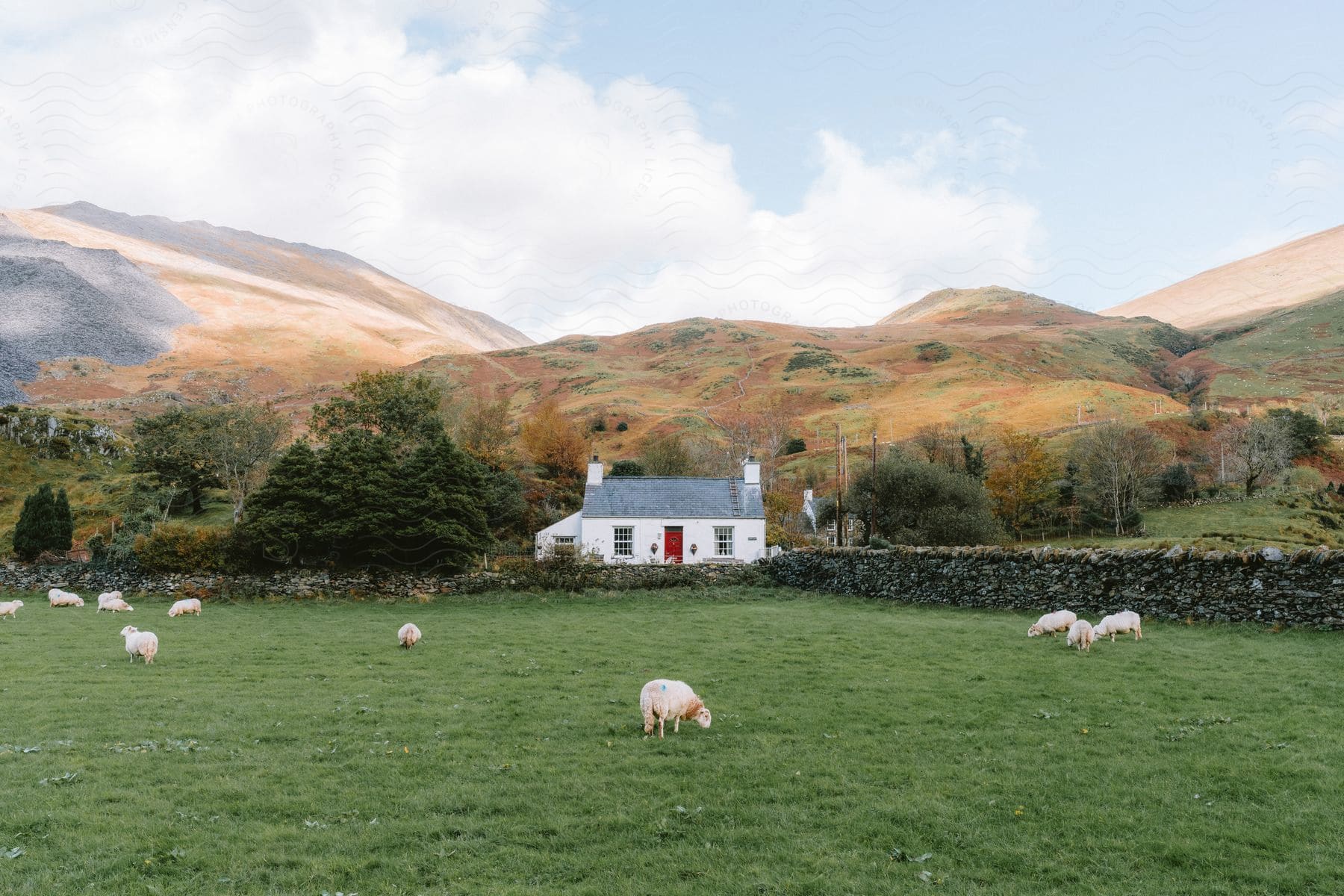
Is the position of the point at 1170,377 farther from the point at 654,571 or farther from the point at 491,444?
the point at 654,571

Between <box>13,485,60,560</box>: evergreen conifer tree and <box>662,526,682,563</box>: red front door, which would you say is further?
<box>662,526,682,563</box>: red front door

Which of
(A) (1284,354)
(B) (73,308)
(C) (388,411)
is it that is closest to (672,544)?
(C) (388,411)

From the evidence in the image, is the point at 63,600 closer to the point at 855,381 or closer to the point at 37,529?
the point at 37,529

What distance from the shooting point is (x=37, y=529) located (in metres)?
36.8

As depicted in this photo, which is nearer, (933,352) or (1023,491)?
(1023,491)

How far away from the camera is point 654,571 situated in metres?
34.9

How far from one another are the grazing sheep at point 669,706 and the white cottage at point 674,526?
31.5m

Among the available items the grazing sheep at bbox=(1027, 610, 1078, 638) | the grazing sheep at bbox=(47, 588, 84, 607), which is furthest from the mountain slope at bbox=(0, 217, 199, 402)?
the grazing sheep at bbox=(1027, 610, 1078, 638)

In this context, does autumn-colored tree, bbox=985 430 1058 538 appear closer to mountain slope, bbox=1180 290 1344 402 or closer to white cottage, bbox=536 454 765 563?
white cottage, bbox=536 454 765 563

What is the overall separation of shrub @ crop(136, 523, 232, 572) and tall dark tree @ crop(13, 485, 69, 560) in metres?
8.81

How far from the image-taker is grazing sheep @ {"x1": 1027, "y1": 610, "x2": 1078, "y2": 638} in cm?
1786

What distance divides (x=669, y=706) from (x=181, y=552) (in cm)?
3018

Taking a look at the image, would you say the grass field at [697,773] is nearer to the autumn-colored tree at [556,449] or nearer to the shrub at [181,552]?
the shrub at [181,552]

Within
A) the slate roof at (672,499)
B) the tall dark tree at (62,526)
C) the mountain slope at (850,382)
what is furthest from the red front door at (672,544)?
the mountain slope at (850,382)
